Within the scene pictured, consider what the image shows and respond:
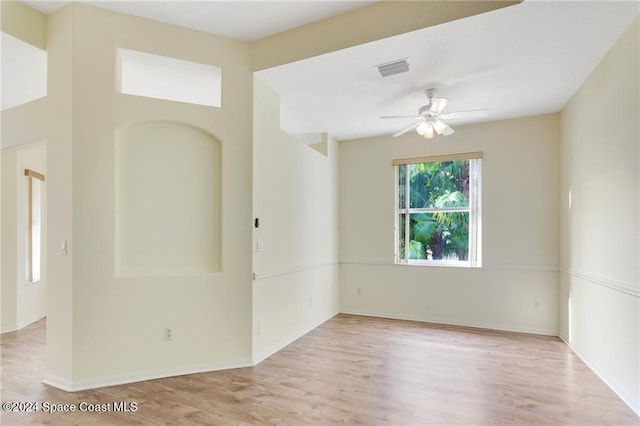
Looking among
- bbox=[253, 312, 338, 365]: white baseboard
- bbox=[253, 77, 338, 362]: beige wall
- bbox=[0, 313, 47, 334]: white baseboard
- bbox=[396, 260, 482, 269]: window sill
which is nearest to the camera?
bbox=[253, 312, 338, 365]: white baseboard

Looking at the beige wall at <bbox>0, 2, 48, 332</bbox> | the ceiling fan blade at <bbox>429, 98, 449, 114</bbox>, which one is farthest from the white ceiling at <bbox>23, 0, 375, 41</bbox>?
the beige wall at <bbox>0, 2, 48, 332</bbox>

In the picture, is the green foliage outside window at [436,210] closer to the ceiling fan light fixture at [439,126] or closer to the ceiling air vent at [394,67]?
the ceiling fan light fixture at [439,126]

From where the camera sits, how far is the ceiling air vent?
3090mm

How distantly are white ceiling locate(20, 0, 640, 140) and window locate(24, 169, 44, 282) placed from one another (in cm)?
288

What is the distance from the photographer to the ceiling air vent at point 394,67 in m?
3.09

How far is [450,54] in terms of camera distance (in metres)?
2.95

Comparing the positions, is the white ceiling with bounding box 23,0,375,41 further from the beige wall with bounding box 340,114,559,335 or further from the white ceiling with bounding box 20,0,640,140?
the beige wall with bounding box 340,114,559,335

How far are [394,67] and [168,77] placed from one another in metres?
2.31

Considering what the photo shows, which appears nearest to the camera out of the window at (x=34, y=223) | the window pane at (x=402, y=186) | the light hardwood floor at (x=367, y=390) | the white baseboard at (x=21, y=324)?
the light hardwood floor at (x=367, y=390)

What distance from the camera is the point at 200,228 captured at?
329 centimetres

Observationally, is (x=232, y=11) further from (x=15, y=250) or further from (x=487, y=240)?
(x=15, y=250)

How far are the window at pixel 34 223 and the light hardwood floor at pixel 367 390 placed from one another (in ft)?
3.87

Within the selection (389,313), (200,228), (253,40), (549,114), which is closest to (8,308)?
(200,228)

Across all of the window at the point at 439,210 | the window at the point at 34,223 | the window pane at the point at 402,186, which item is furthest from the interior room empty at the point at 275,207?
the window pane at the point at 402,186
